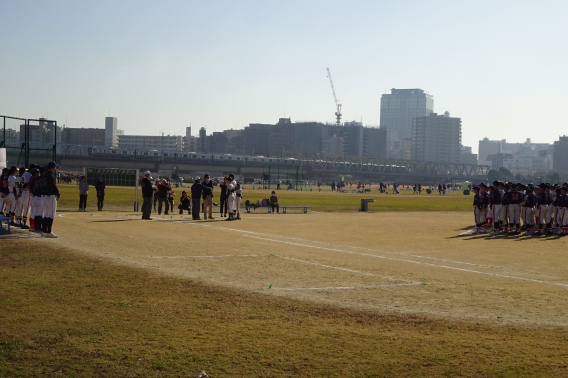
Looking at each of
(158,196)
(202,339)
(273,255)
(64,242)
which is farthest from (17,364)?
(158,196)

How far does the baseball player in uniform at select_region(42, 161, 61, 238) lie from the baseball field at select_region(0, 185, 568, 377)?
0.66 metres

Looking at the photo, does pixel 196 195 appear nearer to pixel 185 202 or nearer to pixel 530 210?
pixel 185 202

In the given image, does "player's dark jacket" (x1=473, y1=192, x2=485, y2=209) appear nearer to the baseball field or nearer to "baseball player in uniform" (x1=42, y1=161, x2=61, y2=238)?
the baseball field

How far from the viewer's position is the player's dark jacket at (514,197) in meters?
25.3

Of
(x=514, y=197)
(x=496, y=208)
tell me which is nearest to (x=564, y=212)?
(x=514, y=197)

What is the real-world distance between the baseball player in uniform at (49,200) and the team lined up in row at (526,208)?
15753mm

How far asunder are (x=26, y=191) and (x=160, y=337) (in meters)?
15.6

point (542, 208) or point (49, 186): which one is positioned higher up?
point (49, 186)

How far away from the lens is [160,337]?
7.72m

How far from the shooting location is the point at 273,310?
371 inches

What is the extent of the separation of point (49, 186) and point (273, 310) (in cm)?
1130

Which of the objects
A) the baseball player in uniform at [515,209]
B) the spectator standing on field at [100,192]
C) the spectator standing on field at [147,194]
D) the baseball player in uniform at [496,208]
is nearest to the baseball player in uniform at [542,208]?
the baseball player in uniform at [515,209]

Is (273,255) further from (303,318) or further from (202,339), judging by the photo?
(202,339)

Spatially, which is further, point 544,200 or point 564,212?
point 544,200
